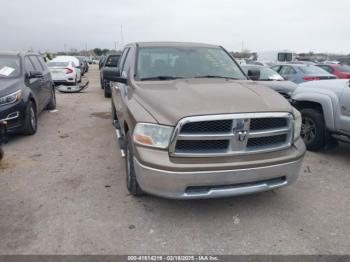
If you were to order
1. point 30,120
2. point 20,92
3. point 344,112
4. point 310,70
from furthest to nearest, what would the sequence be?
1. point 310,70
2. point 30,120
3. point 20,92
4. point 344,112

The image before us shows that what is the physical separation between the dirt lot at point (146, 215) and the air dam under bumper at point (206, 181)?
413 millimetres

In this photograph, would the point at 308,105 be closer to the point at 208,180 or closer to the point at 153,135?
the point at 208,180

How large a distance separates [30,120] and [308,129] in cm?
531

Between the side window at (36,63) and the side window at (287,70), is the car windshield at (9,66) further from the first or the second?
the side window at (287,70)

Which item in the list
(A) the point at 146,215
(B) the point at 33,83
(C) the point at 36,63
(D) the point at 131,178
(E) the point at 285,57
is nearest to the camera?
(A) the point at 146,215

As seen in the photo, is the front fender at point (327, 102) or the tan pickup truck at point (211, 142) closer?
the tan pickup truck at point (211, 142)

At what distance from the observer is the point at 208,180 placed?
295 cm

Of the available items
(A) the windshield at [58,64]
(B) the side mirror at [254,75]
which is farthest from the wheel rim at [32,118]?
(A) the windshield at [58,64]

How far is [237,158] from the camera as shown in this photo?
3076mm

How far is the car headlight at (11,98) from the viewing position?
5.54 metres

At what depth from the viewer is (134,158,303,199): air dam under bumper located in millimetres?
2932

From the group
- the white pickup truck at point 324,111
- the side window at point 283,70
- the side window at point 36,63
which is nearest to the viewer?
the white pickup truck at point 324,111

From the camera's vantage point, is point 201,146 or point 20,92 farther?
point 20,92

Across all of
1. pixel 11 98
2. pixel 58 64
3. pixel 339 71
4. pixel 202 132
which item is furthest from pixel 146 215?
pixel 339 71
